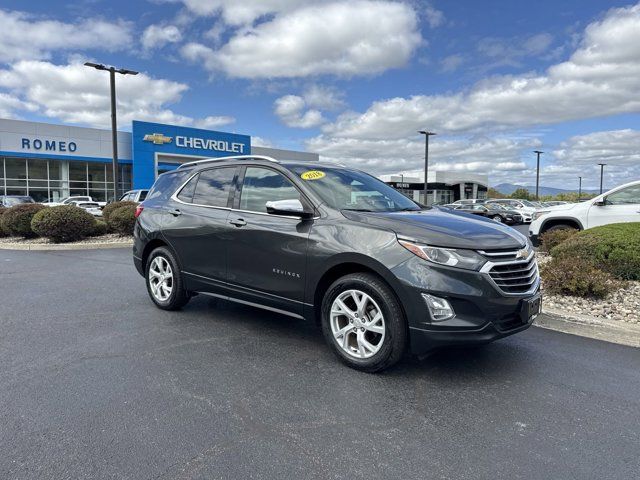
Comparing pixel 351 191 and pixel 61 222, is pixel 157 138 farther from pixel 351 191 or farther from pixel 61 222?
pixel 351 191

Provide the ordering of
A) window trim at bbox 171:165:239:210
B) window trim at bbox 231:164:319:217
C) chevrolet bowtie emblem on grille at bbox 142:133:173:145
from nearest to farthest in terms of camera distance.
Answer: window trim at bbox 231:164:319:217
window trim at bbox 171:165:239:210
chevrolet bowtie emblem on grille at bbox 142:133:173:145

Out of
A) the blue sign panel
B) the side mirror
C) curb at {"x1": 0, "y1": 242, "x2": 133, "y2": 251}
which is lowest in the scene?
curb at {"x1": 0, "y1": 242, "x2": 133, "y2": 251}

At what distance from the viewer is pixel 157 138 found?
123ft

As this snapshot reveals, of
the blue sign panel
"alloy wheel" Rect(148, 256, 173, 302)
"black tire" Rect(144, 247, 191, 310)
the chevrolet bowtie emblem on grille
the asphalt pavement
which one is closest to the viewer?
the asphalt pavement

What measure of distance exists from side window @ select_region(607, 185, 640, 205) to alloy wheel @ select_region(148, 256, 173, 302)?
9.21 m

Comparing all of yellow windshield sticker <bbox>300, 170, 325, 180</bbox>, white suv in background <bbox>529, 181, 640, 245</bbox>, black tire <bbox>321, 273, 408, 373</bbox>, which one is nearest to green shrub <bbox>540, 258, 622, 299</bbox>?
black tire <bbox>321, 273, 408, 373</bbox>

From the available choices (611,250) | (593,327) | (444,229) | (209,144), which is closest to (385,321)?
(444,229)

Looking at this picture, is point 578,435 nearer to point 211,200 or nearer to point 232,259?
point 232,259

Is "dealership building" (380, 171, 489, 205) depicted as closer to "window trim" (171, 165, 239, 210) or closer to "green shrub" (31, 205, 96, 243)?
"green shrub" (31, 205, 96, 243)

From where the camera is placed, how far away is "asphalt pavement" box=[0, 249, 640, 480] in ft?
8.97

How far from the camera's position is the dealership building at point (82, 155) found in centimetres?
3319

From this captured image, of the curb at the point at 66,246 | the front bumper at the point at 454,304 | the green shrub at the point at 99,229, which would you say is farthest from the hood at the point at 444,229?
the green shrub at the point at 99,229

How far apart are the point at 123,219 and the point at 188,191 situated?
362 inches

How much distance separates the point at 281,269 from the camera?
445 cm
